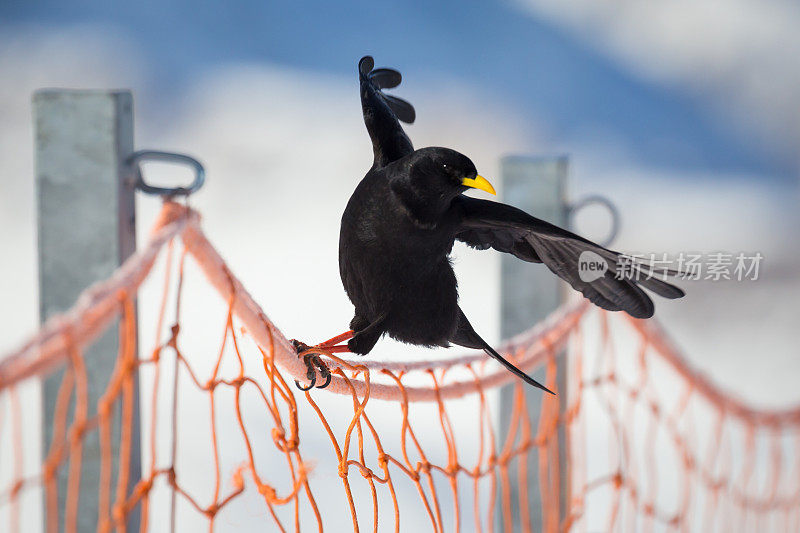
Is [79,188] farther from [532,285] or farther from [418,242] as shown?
[532,285]

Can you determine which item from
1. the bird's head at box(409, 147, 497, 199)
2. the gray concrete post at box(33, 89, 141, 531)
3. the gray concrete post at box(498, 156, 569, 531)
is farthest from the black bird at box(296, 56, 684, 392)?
the gray concrete post at box(498, 156, 569, 531)

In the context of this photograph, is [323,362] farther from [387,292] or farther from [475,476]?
[475,476]

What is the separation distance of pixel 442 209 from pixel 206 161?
211 cm

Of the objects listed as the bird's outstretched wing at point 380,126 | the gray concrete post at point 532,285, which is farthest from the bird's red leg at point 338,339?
the gray concrete post at point 532,285

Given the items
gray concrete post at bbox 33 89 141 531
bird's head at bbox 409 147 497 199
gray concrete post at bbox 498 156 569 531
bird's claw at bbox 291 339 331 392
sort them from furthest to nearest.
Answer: gray concrete post at bbox 498 156 569 531 < gray concrete post at bbox 33 89 141 531 < bird's claw at bbox 291 339 331 392 < bird's head at bbox 409 147 497 199

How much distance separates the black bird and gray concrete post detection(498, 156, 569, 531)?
1.94ft

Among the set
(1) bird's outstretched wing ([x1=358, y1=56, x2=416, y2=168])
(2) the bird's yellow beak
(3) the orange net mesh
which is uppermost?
(1) bird's outstretched wing ([x1=358, y1=56, x2=416, y2=168])

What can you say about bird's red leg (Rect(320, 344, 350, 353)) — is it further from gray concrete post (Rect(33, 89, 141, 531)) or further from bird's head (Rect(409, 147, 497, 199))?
gray concrete post (Rect(33, 89, 141, 531))

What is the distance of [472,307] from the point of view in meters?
1.58

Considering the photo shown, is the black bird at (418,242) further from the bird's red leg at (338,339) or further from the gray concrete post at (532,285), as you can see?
the gray concrete post at (532,285)

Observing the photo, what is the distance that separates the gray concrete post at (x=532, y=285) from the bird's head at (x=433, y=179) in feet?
2.22

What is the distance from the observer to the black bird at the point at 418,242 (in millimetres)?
491

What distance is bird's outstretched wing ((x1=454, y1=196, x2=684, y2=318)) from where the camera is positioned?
19.6 inches

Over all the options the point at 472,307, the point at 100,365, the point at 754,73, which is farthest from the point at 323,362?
the point at 754,73
